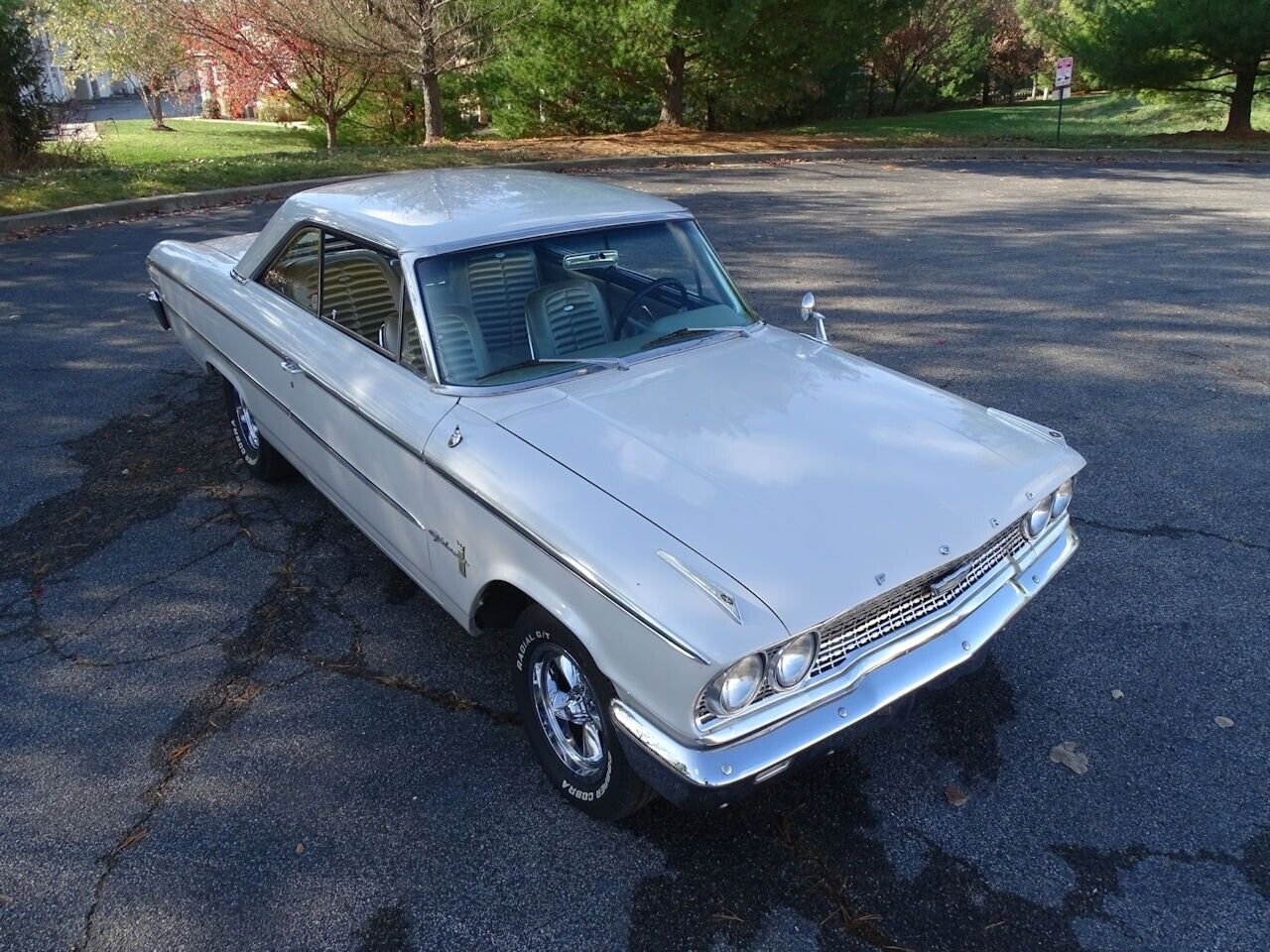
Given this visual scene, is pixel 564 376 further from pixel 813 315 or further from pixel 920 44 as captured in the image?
pixel 920 44

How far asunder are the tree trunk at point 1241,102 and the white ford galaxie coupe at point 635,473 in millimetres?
19572

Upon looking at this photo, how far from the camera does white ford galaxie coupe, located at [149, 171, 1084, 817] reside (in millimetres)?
2316

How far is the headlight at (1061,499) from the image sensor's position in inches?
120

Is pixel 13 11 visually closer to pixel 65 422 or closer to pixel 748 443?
pixel 65 422

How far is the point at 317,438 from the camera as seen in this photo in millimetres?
3855

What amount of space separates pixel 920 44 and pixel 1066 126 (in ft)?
26.6

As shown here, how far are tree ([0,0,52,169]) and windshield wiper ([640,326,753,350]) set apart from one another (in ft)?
45.7

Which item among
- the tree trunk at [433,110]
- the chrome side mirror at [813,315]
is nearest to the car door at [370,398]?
the chrome side mirror at [813,315]

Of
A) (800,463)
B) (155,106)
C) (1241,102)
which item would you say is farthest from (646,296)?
(155,106)

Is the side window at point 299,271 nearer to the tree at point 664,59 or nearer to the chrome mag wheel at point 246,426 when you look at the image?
the chrome mag wheel at point 246,426

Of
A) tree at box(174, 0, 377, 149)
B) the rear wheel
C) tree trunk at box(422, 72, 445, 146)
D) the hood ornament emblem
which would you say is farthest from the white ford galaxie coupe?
tree at box(174, 0, 377, 149)

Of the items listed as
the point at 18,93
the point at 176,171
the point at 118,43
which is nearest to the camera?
the point at 176,171

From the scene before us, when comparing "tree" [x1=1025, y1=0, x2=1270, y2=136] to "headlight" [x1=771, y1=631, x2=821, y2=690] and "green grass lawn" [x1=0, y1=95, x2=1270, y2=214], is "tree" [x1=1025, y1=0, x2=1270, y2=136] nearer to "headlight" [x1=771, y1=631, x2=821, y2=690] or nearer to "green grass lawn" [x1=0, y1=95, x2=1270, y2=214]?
"green grass lawn" [x1=0, y1=95, x2=1270, y2=214]

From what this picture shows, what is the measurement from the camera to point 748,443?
9.52ft
